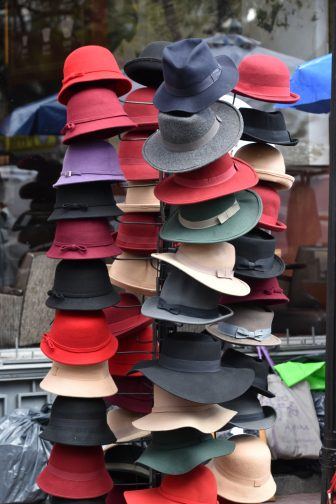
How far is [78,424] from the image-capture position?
4113mm

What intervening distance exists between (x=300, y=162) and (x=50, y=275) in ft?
9.54

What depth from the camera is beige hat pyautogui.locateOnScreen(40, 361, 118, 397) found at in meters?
4.09

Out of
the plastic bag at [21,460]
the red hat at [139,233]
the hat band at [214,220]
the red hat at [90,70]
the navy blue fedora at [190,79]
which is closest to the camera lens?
the navy blue fedora at [190,79]

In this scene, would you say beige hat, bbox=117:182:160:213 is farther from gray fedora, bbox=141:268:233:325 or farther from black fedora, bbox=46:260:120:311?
gray fedora, bbox=141:268:233:325

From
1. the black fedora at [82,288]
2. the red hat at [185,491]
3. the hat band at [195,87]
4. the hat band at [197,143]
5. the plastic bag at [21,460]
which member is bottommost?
the plastic bag at [21,460]

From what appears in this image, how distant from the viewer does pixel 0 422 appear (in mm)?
5590

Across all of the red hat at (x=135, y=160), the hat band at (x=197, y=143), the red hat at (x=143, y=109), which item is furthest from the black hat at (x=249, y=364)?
the red hat at (x=143, y=109)

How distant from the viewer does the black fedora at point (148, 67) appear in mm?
4297

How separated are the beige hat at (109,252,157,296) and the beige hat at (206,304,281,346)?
0.49 meters

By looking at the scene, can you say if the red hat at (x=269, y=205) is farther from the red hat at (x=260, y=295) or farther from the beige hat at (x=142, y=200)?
the beige hat at (x=142, y=200)

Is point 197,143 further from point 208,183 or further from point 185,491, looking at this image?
point 185,491

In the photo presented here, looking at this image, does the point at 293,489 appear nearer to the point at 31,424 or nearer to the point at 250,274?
the point at 31,424

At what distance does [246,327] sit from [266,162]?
2.70 ft

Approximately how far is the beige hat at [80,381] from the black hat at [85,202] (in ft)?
2.33
